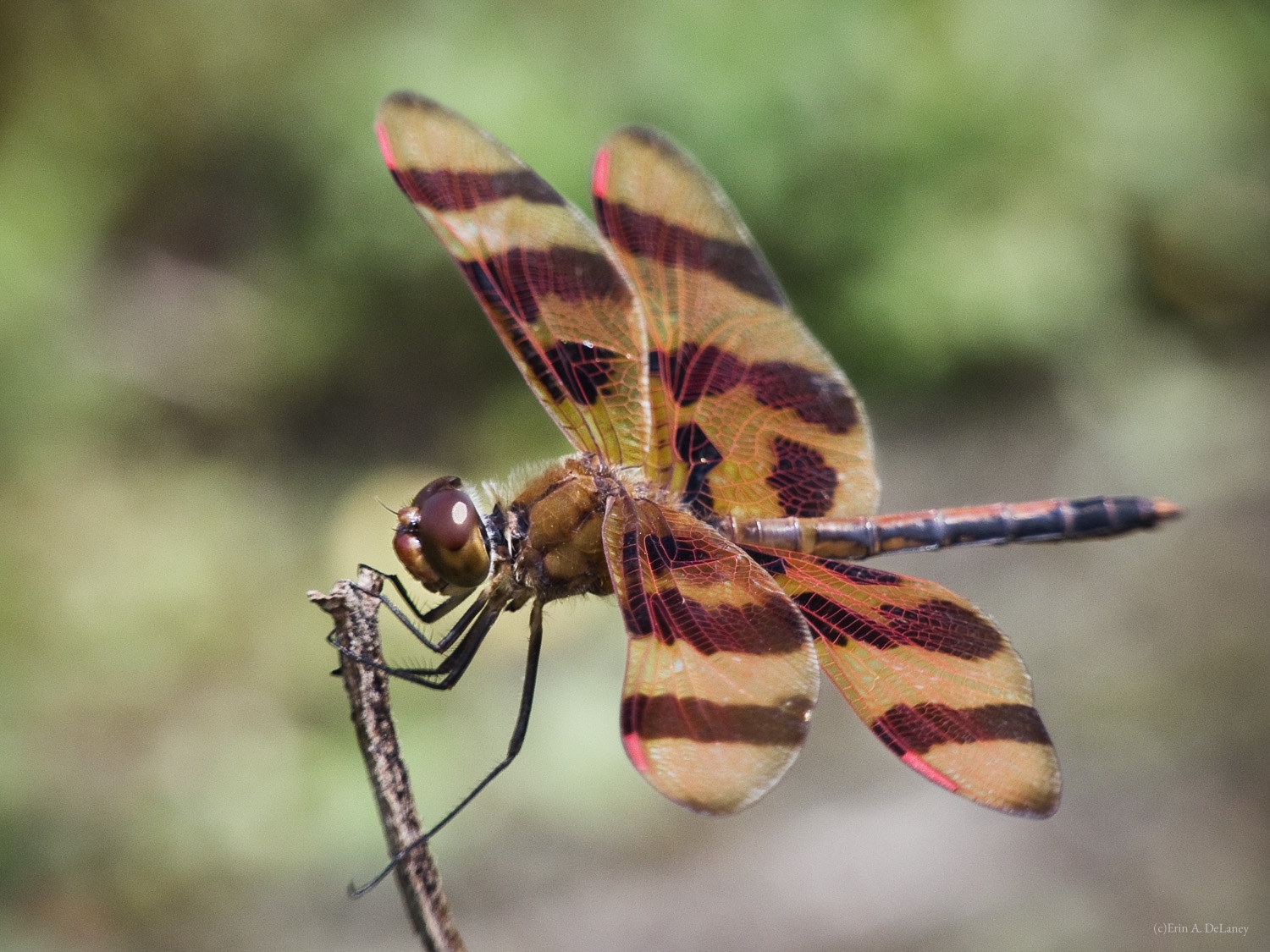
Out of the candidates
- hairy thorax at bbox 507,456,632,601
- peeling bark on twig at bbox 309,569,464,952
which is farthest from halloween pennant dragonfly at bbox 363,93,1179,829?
Result: peeling bark on twig at bbox 309,569,464,952

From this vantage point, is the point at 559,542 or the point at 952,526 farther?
the point at 952,526

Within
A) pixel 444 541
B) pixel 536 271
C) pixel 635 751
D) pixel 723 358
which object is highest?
pixel 536 271

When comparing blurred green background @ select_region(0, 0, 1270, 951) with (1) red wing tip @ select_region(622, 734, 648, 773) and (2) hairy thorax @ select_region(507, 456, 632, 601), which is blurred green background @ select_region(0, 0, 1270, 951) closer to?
(2) hairy thorax @ select_region(507, 456, 632, 601)

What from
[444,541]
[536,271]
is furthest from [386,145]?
[444,541]

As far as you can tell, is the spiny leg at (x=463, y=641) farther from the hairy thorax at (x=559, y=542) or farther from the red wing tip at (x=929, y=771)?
the red wing tip at (x=929, y=771)

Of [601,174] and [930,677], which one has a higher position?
[601,174]

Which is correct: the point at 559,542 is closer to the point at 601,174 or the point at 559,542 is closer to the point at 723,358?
the point at 723,358

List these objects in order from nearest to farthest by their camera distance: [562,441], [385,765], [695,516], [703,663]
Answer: [385,765], [703,663], [695,516], [562,441]
